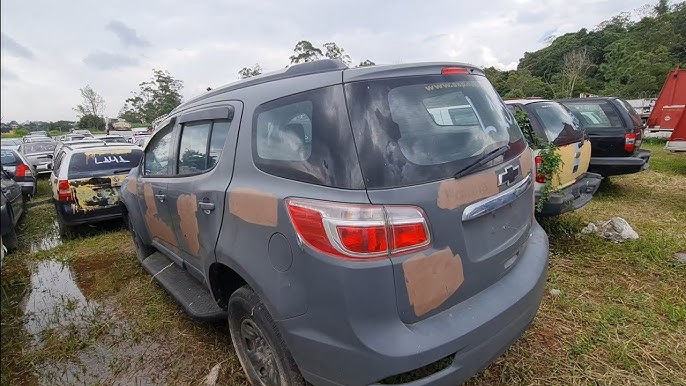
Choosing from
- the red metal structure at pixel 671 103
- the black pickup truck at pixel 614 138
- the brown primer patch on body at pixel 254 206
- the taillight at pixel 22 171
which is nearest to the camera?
the brown primer patch on body at pixel 254 206

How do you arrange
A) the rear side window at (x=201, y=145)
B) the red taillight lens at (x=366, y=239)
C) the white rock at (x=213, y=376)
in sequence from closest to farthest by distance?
the red taillight lens at (x=366, y=239) < the rear side window at (x=201, y=145) < the white rock at (x=213, y=376)

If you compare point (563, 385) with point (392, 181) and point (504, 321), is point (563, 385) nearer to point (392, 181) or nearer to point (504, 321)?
point (504, 321)

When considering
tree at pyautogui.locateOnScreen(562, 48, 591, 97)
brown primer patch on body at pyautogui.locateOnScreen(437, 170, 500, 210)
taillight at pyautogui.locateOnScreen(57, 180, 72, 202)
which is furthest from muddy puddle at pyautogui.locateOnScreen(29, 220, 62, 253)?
tree at pyautogui.locateOnScreen(562, 48, 591, 97)

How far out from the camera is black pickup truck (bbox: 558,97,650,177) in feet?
19.5

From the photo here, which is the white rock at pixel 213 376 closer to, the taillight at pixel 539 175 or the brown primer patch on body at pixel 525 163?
the brown primer patch on body at pixel 525 163

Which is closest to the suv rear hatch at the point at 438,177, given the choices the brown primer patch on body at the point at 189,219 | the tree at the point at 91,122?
the brown primer patch on body at the point at 189,219

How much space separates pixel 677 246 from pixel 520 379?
2.92 m

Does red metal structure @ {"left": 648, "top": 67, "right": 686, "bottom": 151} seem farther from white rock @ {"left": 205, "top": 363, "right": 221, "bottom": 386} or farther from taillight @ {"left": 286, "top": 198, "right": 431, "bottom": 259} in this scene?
white rock @ {"left": 205, "top": 363, "right": 221, "bottom": 386}

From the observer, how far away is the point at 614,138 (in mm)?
6113

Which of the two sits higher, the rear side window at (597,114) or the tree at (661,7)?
the tree at (661,7)

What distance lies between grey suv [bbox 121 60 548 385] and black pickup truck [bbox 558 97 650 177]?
4929 mm

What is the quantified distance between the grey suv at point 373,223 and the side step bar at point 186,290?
38 centimetres

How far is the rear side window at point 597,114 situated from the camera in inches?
248

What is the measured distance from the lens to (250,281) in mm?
1888
